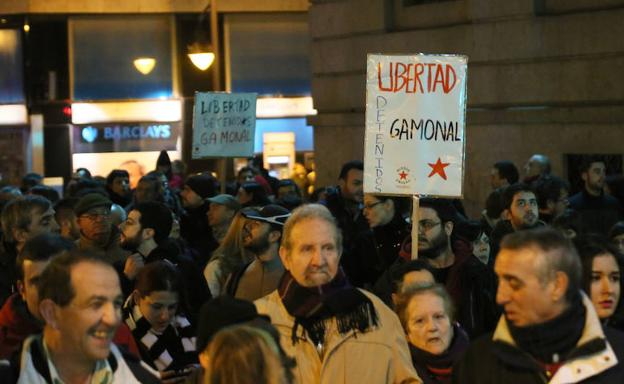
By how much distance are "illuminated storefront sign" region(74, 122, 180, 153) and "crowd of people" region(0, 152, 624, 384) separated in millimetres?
22004

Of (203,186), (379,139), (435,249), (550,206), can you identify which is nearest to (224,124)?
(203,186)

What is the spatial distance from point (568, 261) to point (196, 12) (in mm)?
28846

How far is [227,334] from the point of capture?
4.05m

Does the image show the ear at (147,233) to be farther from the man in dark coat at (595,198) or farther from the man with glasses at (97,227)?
the man in dark coat at (595,198)

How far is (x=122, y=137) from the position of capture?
107 feet

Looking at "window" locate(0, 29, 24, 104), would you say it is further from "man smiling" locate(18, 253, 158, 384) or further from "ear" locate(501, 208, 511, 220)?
"man smiling" locate(18, 253, 158, 384)

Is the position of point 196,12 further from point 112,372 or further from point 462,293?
point 112,372

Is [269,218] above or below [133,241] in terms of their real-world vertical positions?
above

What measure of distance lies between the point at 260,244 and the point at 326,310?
2.64 meters

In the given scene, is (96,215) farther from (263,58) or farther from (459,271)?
(263,58)

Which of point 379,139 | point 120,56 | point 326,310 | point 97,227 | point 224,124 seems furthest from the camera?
point 120,56

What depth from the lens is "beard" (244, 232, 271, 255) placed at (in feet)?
27.6

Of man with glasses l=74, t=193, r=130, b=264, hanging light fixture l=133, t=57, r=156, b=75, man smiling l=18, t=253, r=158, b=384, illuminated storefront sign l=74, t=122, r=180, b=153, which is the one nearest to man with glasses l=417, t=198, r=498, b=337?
man with glasses l=74, t=193, r=130, b=264

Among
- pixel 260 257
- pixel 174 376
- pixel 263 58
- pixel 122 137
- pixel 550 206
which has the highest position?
pixel 263 58
